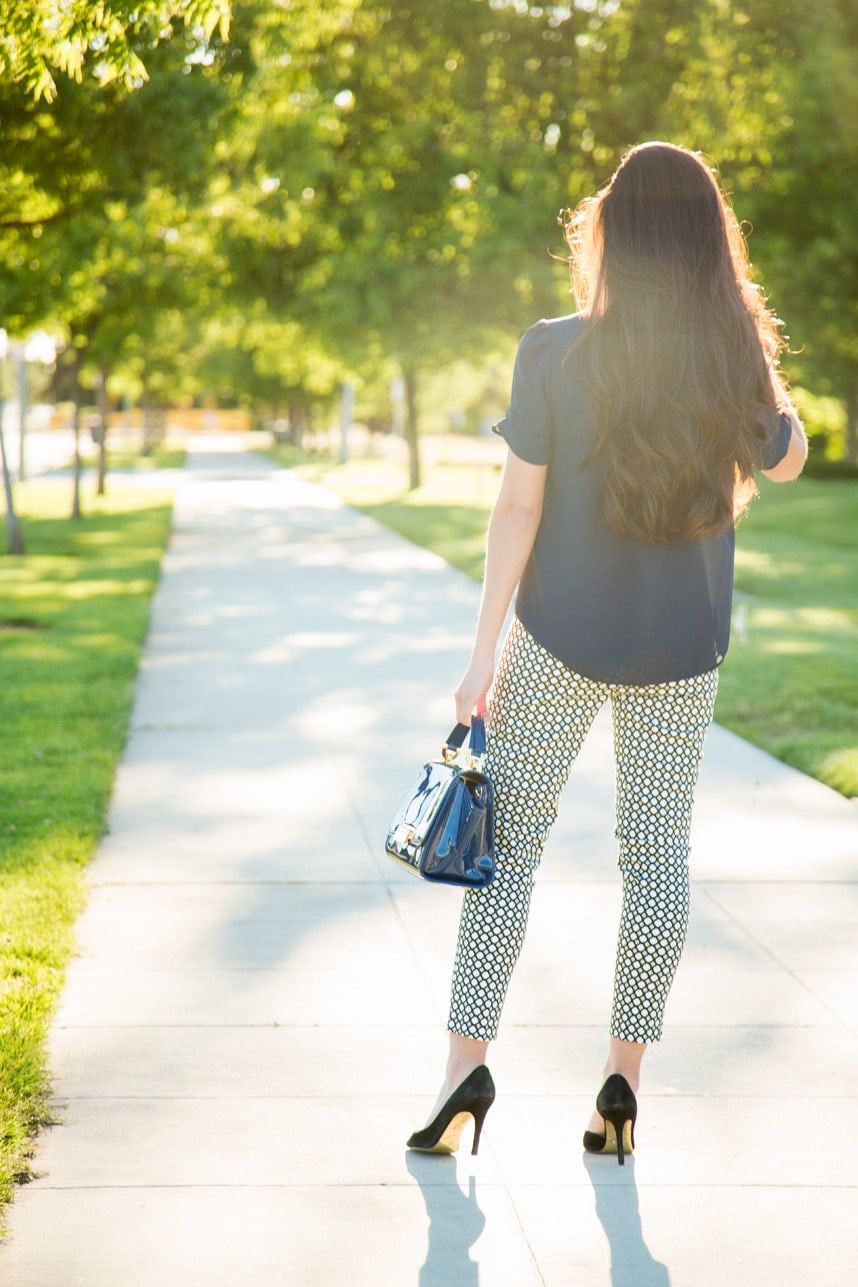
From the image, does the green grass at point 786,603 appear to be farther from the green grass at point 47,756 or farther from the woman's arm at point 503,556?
the woman's arm at point 503,556

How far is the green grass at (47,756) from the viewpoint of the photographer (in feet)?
12.5

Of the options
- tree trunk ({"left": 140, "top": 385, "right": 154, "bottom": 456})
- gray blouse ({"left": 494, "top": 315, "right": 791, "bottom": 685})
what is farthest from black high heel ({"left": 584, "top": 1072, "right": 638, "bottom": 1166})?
tree trunk ({"left": 140, "top": 385, "right": 154, "bottom": 456})

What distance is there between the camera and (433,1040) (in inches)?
157

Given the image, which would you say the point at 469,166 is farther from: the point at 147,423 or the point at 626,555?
the point at 147,423

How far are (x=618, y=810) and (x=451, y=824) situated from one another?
1.32ft

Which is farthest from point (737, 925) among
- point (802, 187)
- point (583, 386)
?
point (802, 187)

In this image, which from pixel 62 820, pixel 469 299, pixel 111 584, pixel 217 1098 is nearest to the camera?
pixel 217 1098

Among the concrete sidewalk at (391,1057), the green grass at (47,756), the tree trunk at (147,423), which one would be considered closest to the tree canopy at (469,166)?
the green grass at (47,756)

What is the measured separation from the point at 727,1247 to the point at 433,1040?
46.3 inches

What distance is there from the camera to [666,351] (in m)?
3.04

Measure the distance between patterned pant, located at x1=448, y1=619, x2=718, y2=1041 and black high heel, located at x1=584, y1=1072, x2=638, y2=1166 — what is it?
10 centimetres

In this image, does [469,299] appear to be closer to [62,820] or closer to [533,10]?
[533,10]

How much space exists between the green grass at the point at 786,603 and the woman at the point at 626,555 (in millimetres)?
3844

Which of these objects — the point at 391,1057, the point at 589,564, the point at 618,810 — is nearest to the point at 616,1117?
the point at 618,810
